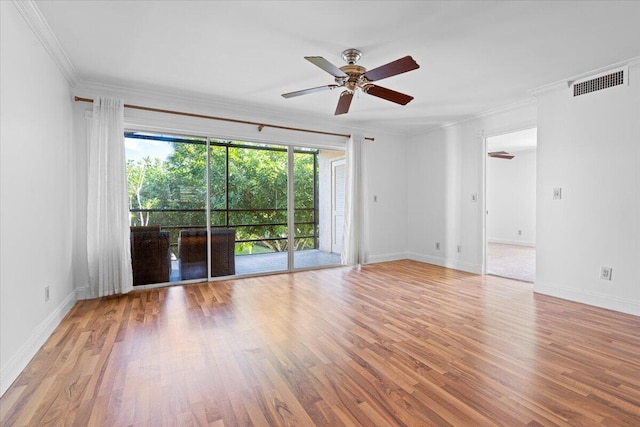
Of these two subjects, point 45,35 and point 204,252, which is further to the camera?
point 204,252

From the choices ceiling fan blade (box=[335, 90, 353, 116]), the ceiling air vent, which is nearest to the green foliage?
ceiling fan blade (box=[335, 90, 353, 116])

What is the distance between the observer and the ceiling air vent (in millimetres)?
3242

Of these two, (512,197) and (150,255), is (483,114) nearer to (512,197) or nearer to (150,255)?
(512,197)

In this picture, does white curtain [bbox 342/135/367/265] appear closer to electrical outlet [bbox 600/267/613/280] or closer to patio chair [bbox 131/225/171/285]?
patio chair [bbox 131/225/171/285]

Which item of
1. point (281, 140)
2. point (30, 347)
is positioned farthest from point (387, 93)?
point (30, 347)

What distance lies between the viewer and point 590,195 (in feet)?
11.5

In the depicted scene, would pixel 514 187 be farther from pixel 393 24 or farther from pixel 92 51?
pixel 92 51

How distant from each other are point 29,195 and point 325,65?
2.54m

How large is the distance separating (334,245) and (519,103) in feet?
11.9

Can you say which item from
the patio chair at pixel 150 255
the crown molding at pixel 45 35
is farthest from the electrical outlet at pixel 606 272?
the crown molding at pixel 45 35

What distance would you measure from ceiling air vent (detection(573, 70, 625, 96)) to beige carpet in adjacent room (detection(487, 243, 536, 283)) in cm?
250

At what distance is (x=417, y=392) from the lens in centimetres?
185

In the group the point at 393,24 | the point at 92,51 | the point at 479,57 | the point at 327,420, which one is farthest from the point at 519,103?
the point at 92,51

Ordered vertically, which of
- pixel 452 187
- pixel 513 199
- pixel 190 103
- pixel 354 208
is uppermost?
pixel 190 103
